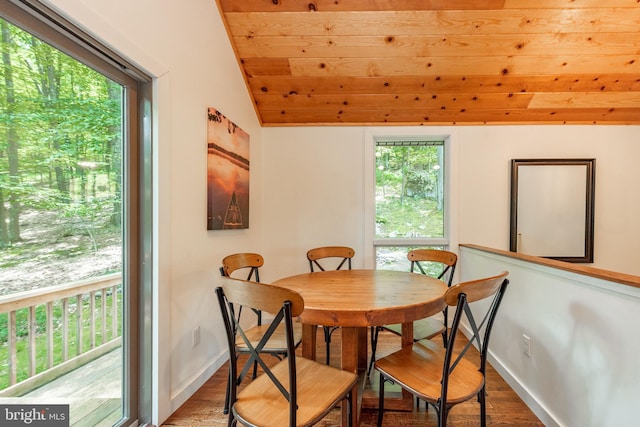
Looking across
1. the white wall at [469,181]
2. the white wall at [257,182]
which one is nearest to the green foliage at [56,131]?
the white wall at [257,182]

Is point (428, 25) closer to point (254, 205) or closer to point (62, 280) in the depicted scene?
point (254, 205)

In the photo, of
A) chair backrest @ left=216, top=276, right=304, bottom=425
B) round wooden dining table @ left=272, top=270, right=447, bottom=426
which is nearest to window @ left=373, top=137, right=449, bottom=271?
round wooden dining table @ left=272, top=270, right=447, bottom=426

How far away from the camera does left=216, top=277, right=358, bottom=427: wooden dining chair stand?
36.3 inches

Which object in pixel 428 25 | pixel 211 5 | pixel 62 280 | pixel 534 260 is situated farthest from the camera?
pixel 428 25

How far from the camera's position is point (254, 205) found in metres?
2.81

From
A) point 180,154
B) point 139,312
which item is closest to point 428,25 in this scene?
point 180,154

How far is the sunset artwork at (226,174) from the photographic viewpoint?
194 centimetres

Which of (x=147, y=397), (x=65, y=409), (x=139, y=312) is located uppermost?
(x=139, y=312)

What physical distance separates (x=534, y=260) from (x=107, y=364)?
2473mm

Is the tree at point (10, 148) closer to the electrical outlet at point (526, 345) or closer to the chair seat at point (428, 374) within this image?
the chair seat at point (428, 374)

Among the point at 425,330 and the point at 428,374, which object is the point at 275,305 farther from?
the point at 425,330

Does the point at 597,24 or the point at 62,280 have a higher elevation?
the point at 597,24

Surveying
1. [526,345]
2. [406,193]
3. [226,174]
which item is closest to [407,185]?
[406,193]

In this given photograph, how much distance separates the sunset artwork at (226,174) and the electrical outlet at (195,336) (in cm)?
70
